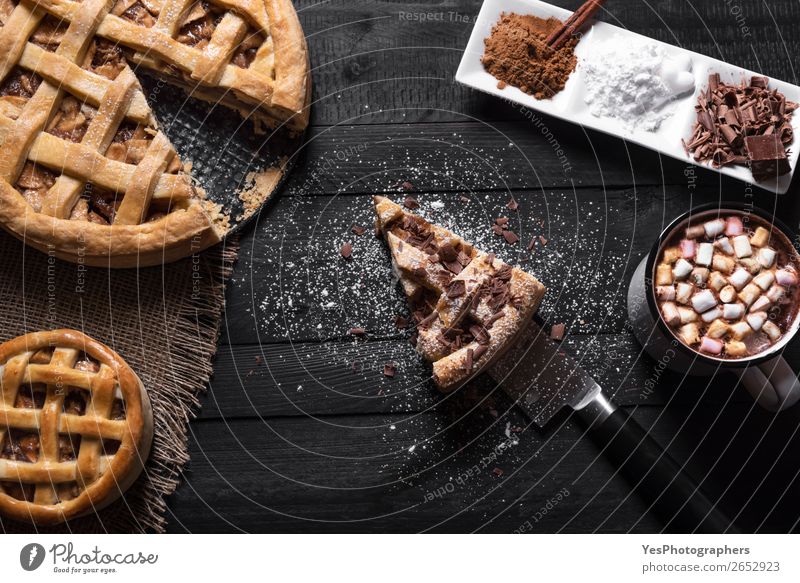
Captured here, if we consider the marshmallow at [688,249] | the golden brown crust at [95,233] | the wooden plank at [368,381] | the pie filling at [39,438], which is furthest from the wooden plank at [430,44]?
the pie filling at [39,438]

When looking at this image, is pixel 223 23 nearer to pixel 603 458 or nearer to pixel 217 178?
pixel 217 178

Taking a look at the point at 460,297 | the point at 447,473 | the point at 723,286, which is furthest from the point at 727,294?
the point at 447,473

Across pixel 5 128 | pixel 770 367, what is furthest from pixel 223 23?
pixel 770 367

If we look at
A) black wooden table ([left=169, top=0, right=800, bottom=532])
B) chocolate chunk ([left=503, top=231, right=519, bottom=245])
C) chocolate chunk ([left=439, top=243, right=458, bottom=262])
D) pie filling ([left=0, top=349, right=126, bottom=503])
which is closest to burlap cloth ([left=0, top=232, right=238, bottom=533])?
black wooden table ([left=169, top=0, right=800, bottom=532])

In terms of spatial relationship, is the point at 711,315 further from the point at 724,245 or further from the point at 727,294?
the point at 724,245

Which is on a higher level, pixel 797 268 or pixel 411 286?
pixel 797 268
